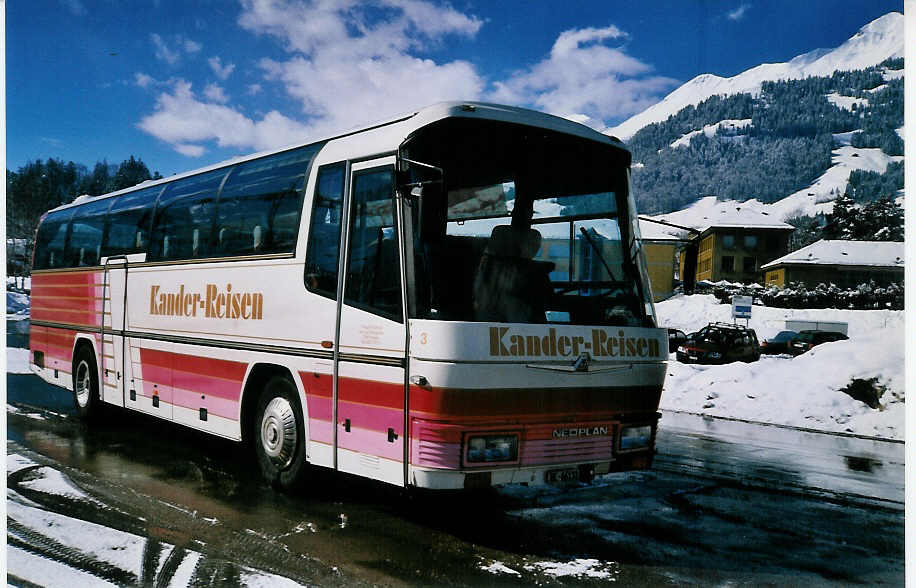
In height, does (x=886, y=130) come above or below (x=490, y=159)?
above

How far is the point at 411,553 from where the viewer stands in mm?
5215

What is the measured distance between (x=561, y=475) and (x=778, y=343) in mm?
29870

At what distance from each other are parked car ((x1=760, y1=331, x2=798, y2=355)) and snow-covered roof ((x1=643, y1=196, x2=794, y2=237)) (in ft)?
88.1

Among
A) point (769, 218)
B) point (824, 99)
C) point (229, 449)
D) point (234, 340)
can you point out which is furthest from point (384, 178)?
point (769, 218)

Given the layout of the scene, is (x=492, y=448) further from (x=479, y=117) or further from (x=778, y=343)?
(x=778, y=343)

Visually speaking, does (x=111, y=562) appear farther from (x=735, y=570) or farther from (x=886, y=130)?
(x=886, y=130)

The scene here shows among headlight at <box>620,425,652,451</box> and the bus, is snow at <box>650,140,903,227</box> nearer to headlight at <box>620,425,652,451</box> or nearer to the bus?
the bus

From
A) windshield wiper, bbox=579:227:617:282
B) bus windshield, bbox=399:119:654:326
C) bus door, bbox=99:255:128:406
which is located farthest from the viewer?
bus door, bbox=99:255:128:406

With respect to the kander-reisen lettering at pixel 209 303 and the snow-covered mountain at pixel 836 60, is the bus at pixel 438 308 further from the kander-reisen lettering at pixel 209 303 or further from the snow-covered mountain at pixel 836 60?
the snow-covered mountain at pixel 836 60

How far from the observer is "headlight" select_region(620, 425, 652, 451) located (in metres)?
6.05

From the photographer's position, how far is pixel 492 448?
534cm

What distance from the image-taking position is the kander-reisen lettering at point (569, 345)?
5301mm

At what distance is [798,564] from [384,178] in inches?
161

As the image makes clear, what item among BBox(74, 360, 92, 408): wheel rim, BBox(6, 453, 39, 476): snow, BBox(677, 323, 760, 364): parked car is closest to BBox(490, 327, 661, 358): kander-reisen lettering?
BBox(6, 453, 39, 476): snow
